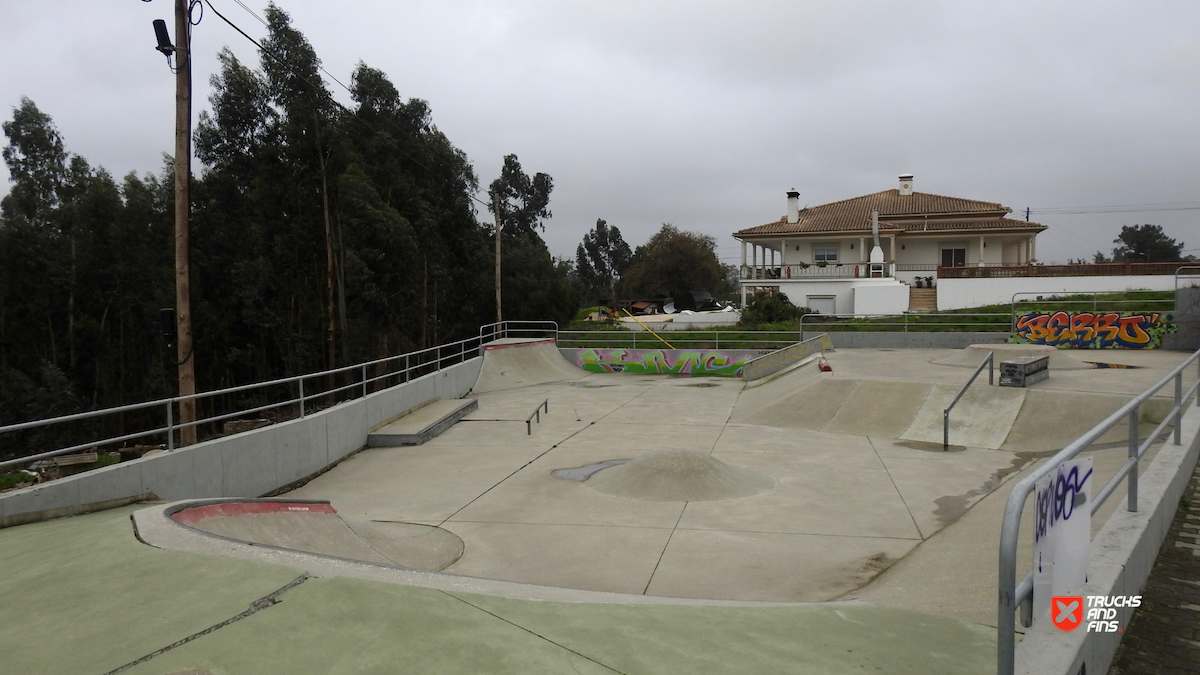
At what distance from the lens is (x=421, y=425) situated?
47.2ft

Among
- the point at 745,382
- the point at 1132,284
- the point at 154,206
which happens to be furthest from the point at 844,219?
the point at 154,206

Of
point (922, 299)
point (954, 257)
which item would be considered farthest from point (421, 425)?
point (954, 257)

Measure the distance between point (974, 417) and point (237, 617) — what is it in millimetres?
12603

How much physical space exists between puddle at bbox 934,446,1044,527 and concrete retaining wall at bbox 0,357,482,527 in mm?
8864

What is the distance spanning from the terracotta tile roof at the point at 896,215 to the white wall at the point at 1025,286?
23.0 ft

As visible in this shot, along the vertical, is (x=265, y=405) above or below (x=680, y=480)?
above

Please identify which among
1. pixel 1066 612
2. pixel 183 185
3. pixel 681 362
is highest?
pixel 183 185

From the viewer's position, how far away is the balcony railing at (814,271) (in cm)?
3984

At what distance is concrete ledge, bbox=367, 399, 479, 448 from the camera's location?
538 inches

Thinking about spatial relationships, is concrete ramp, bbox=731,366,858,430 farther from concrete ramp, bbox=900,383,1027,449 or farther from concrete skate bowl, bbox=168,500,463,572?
concrete skate bowl, bbox=168,500,463,572

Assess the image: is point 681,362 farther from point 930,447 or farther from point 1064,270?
point 1064,270

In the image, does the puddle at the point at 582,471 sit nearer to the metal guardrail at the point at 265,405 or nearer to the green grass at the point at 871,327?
the metal guardrail at the point at 265,405

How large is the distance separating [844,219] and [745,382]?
27.5 metres

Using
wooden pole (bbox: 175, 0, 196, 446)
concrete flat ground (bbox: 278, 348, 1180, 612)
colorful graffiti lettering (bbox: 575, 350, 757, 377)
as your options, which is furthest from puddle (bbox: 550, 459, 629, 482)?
colorful graffiti lettering (bbox: 575, 350, 757, 377)
